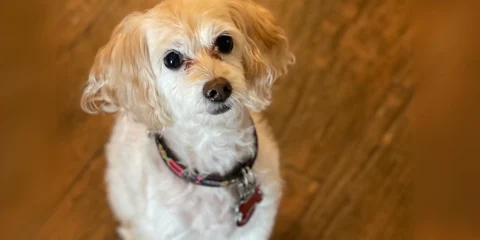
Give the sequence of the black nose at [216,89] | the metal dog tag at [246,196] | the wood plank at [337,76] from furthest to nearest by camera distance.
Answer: the wood plank at [337,76] → the metal dog tag at [246,196] → the black nose at [216,89]

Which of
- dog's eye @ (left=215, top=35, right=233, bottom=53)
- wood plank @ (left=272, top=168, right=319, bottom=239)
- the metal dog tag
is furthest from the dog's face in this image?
wood plank @ (left=272, top=168, right=319, bottom=239)

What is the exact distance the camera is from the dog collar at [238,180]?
114 cm

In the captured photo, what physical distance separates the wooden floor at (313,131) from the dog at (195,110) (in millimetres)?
344

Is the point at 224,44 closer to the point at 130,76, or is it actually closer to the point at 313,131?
the point at 130,76

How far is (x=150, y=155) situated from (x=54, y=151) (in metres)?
0.63

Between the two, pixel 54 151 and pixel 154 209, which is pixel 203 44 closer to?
pixel 154 209

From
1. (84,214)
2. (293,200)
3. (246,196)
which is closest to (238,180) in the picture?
(246,196)

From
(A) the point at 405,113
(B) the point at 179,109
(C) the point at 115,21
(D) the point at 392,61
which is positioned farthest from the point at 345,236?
(C) the point at 115,21

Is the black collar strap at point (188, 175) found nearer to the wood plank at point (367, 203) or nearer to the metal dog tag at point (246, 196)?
the metal dog tag at point (246, 196)

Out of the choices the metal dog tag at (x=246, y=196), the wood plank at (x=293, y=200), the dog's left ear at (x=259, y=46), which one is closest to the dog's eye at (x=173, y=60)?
the dog's left ear at (x=259, y=46)

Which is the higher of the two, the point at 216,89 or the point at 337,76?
the point at 216,89

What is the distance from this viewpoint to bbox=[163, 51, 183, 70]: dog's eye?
100cm

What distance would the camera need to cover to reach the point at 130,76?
3.37 feet

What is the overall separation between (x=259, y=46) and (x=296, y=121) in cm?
64
